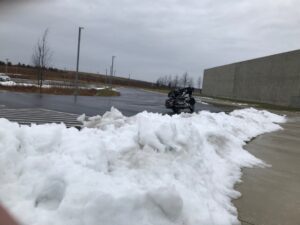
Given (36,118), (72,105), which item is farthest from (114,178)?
(72,105)

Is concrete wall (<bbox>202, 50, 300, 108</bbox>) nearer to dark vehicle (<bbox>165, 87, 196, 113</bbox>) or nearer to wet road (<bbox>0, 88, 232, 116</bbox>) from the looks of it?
wet road (<bbox>0, 88, 232, 116</bbox>)

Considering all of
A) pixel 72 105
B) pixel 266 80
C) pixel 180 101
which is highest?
pixel 266 80

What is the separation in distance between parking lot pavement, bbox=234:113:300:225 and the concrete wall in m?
36.7

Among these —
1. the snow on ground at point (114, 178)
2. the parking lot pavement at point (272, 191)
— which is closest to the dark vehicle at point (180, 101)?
the parking lot pavement at point (272, 191)

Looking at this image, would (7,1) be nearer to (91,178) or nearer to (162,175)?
(91,178)

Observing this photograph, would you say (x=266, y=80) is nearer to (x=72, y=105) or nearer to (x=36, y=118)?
(x=72, y=105)

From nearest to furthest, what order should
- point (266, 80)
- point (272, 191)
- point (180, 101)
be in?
point (272, 191) < point (180, 101) < point (266, 80)

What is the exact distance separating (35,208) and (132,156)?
1946 mm

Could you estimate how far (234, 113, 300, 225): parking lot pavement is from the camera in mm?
5055

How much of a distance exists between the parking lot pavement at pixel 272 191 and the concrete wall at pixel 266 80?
3675 centimetres

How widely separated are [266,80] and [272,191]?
49138 millimetres

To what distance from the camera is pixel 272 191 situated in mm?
6223

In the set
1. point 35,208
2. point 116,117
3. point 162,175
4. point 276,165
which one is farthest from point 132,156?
point 116,117

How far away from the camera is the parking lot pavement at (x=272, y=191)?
199 inches
